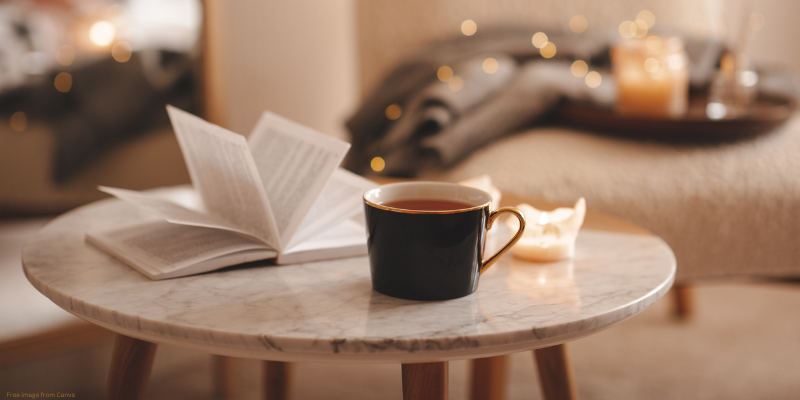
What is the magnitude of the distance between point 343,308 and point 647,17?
147cm

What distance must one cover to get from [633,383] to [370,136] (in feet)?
2.40

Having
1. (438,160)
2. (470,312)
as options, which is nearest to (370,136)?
(438,160)

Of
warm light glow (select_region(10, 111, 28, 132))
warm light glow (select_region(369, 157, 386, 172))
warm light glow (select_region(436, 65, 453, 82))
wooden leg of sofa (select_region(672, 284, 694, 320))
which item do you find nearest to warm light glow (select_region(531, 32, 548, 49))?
warm light glow (select_region(436, 65, 453, 82))

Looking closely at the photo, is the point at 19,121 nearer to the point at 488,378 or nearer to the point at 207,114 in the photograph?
the point at 207,114

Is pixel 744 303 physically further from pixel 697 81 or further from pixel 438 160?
pixel 438 160

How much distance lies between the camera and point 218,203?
607 millimetres

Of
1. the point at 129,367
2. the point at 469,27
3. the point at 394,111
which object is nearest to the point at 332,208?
the point at 129,367

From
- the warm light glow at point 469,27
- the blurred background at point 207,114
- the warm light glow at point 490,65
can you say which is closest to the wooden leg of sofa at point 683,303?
the blurred background at point 207,114

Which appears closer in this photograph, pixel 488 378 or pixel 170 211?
pixel 170 211

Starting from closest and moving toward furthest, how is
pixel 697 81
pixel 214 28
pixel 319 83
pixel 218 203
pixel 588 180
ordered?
pixel 218 203 < pixel 588 180 < pixel 697 81 < pixel 214 28 < pixel 319 83

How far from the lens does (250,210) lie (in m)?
0.55

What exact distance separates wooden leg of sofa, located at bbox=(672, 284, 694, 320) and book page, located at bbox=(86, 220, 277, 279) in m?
1.23

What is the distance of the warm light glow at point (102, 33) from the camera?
1.31 metres

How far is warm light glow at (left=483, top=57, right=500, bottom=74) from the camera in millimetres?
1230
